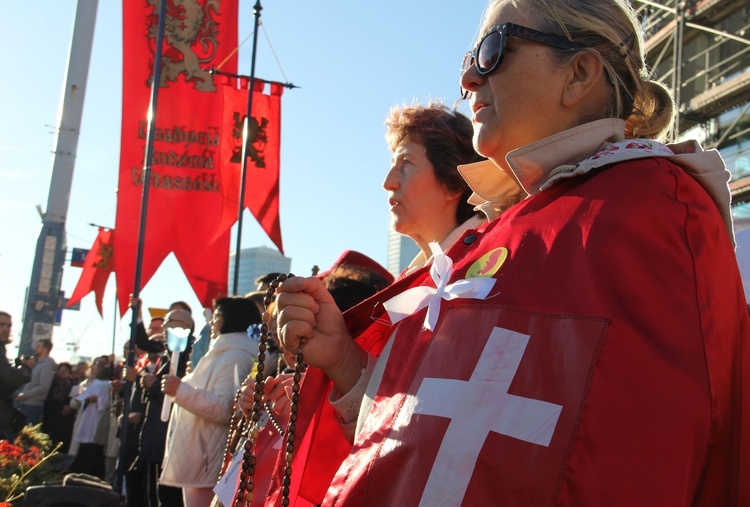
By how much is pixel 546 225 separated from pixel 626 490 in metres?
0.45

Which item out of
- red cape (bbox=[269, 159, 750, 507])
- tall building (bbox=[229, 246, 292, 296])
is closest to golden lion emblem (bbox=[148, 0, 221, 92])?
red cape (bbox=[269, 159, 750, 507])

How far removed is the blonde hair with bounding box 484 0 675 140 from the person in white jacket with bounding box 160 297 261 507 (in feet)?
11.9

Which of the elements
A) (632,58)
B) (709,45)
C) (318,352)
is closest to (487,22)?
(632,58)

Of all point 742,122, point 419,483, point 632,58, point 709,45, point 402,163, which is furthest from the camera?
point 709,45

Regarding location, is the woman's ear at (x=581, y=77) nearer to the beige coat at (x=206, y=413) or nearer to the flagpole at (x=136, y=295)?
the beige coat at (x=206, y=413)

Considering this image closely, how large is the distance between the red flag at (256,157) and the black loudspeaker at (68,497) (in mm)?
5921

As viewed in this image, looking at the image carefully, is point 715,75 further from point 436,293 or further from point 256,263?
point 256,263

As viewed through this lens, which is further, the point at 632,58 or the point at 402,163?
the point at 402,163

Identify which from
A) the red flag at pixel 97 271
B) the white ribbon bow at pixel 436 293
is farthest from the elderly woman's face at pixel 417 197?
the red flag at pixel 97 271

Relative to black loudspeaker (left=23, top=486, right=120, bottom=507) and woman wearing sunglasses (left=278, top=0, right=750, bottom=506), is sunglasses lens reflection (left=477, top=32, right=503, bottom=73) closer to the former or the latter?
woman wearing sunglasses (left=278, top=0, right=750, bottom=506)

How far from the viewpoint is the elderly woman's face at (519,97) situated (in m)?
1.61

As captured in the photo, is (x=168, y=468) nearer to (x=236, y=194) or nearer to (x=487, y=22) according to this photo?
(x=487, y=22)

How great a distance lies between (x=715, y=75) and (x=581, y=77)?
25.0 metres

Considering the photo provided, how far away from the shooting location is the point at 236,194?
10.6 m
